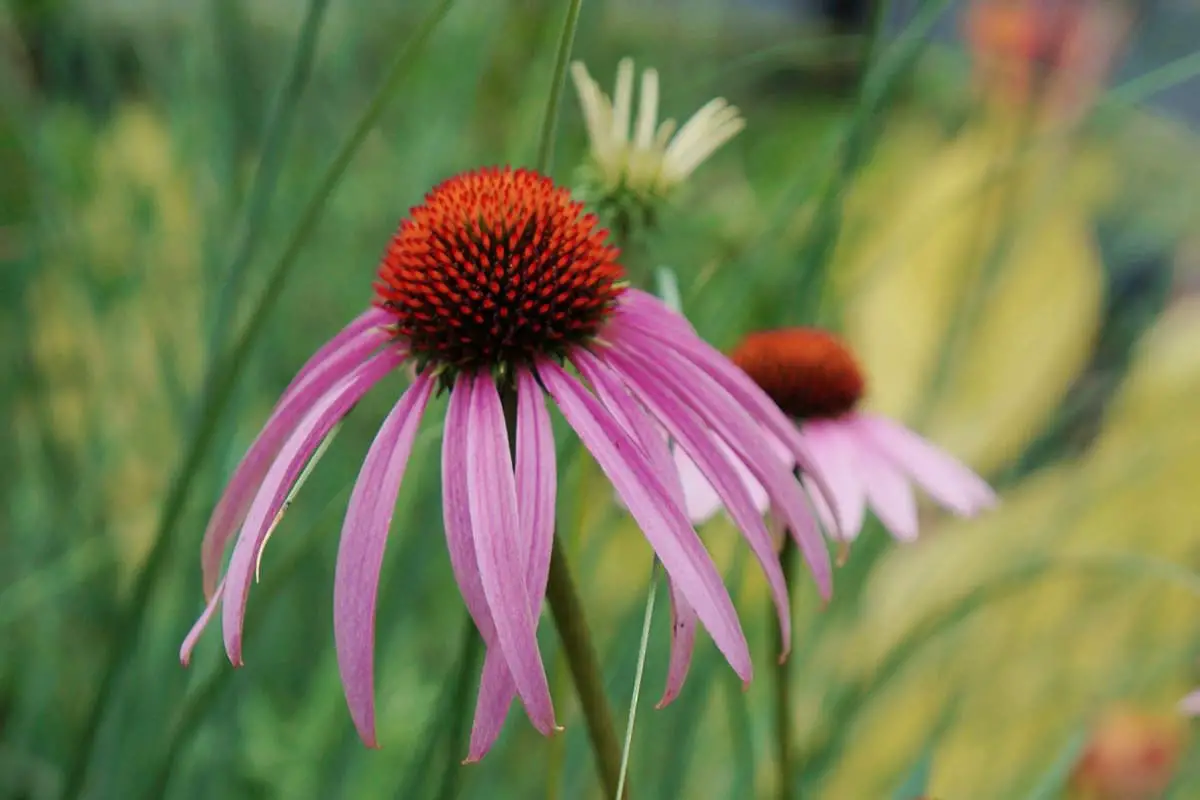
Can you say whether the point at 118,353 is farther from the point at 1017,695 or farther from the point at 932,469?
the point at 1017,695

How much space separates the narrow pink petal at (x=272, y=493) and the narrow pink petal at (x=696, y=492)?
0.36 feet

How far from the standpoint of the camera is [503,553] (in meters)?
0.20

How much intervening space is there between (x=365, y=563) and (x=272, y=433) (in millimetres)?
72

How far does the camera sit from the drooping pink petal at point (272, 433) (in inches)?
10.2

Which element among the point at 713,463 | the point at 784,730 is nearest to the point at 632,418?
the point at 713,463

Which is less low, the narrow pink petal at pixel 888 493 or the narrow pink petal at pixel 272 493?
the narrow pink petal at pixel 272 493

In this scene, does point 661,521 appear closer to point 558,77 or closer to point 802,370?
point 558,77

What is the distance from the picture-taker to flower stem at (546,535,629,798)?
23cm

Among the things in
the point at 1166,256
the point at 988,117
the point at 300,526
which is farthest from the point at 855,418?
the point at 988,117

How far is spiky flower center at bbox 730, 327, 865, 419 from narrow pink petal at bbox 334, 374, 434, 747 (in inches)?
7.5

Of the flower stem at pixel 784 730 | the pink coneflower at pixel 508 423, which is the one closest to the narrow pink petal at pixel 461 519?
the pink coneflower at pixel 508 423

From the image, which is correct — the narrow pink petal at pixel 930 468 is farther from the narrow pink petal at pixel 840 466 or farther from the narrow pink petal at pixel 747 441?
the narrow pink petal at pixel 747 441

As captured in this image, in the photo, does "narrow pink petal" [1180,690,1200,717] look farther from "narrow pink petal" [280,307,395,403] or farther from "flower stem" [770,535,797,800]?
"narrow pink petal" [280,307,395,403]

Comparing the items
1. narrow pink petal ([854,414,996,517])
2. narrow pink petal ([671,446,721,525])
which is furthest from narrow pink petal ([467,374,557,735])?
narrow pink petal ([854,414,996,517])
